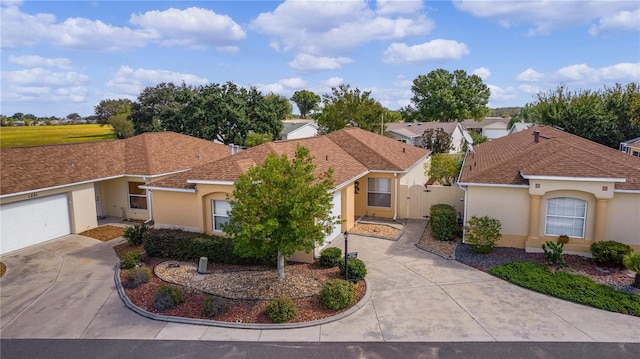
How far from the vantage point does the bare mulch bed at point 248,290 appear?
35.9 ft

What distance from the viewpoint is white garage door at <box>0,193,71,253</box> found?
659 inches

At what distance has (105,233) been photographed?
19.2 meters

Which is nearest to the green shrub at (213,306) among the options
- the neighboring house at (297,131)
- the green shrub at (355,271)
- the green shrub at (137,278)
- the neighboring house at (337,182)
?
the neighboring house at (337,182)

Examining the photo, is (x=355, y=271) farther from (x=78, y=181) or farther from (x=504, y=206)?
(x=78, y=181)

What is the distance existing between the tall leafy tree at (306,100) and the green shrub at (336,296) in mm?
108972

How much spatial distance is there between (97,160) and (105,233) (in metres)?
4.62

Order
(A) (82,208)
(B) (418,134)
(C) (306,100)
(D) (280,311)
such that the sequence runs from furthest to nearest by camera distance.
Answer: (C) (306,100)
(B) (418,134)
(A) (82,208)
(D) (280,311)

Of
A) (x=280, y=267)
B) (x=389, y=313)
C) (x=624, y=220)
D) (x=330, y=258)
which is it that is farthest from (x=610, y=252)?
(x=280, y=267)

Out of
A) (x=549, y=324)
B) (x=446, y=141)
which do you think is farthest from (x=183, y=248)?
(x=446, y=141)

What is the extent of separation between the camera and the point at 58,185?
1817cm

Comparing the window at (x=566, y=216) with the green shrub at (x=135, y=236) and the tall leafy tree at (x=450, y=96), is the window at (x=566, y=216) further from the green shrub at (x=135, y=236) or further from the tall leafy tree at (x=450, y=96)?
the tall leafy tree at (x=450, y=96)

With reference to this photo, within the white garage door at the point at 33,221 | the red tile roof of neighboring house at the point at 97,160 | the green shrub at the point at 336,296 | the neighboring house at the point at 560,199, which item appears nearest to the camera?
the green shrub at the point at 336,296

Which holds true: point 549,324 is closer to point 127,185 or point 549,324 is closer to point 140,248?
point 140,248

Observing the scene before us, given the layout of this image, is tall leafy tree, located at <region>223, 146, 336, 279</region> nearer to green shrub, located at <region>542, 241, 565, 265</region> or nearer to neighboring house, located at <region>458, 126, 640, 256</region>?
neighboring house, located at <region>458, 126, 640, 256</region>
